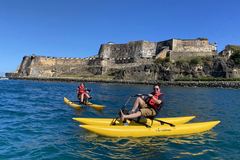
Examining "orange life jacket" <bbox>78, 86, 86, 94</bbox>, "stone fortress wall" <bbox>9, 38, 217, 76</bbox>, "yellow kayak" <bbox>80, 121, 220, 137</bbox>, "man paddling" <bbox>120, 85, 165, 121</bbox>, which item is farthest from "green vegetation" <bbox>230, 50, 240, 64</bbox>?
"man paddling" <bbox>120, 85, 165, 121</bbox>

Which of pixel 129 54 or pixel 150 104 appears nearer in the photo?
pixel 150 104

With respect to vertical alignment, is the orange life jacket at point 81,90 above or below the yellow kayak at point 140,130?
above

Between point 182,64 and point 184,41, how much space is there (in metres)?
10.0

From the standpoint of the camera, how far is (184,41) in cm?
5194

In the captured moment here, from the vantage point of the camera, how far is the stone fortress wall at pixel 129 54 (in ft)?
167

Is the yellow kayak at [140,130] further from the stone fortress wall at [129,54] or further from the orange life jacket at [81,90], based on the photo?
the stone fortress wall at [129,54]

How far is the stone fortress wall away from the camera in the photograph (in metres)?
51.0

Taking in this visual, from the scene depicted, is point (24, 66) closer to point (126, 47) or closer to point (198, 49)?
point (126, 47)

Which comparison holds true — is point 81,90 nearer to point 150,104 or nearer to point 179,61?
point 150,104

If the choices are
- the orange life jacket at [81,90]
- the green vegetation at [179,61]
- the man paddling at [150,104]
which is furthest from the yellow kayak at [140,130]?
the green vegetation at [179,61]

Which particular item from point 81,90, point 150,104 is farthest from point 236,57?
point 150,104

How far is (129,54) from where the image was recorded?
199 ft

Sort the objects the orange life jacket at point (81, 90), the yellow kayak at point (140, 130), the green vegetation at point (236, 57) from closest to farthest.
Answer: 1. the yellow kayak at point (140, 130)
2. the orange life jacket at point (81, 90)
3. the green vegetation at point (236, 57)

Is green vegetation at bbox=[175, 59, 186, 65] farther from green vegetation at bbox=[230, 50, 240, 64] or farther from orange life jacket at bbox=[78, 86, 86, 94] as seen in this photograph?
orange life jacket at bbox=[78, 86, 86, 94]
